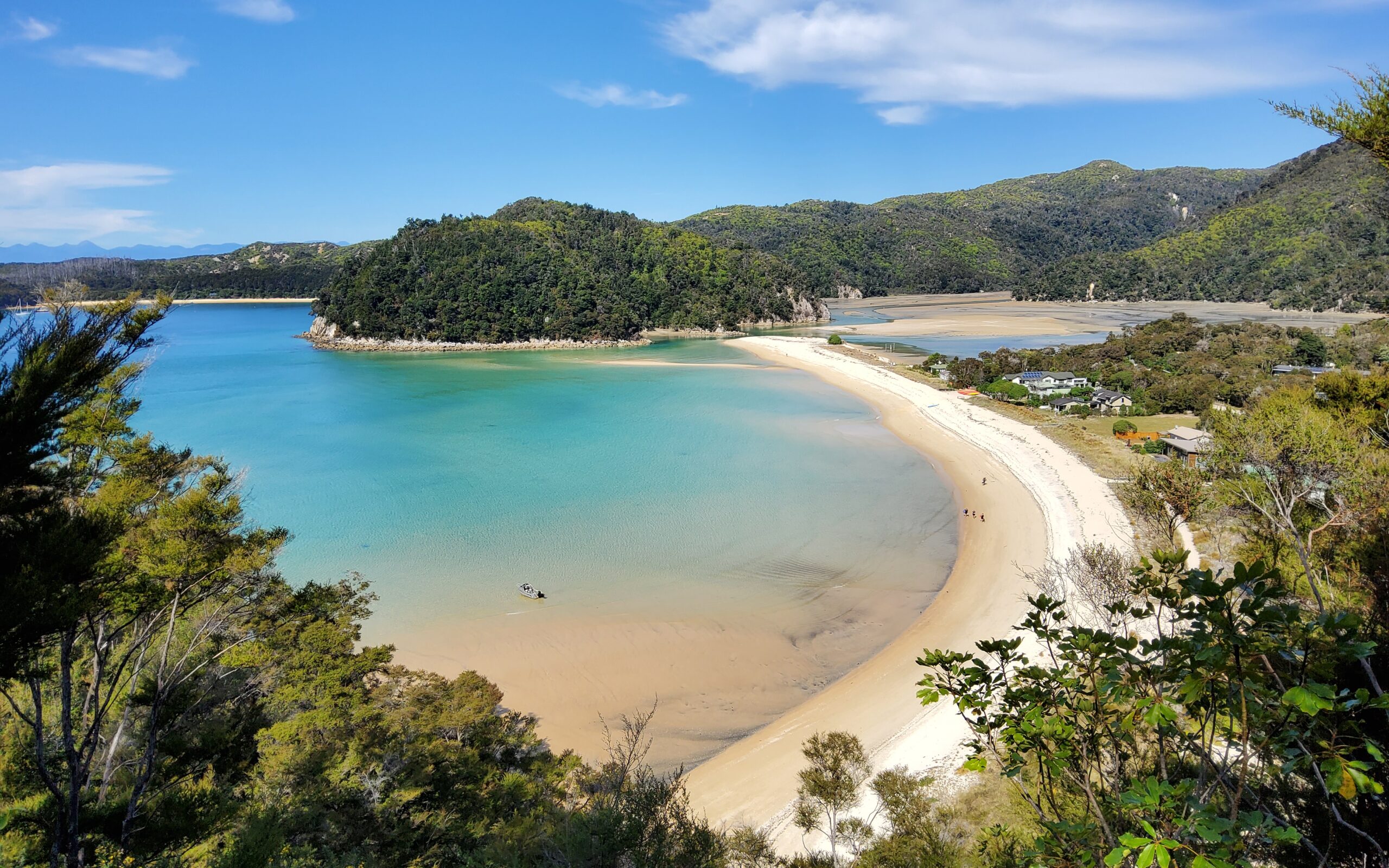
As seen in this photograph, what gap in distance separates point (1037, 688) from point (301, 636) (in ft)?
31.3

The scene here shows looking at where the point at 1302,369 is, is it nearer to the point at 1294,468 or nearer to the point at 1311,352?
the point at 1311,352

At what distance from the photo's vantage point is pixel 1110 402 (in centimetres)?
3194

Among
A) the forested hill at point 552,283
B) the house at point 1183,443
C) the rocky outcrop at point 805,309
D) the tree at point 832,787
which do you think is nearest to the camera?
the tree at point 832,787

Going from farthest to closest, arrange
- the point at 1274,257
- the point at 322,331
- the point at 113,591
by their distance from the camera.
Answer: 1. the point at 1274,257
2. the point at 322,331
3. the point at 113,591

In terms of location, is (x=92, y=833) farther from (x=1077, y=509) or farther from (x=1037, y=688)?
(x=1077, y=509)

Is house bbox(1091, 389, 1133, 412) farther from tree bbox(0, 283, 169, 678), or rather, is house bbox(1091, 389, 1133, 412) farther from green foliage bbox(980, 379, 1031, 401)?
tree bbox(0, 283, 169, 678)

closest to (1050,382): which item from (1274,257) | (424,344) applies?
(424,344)

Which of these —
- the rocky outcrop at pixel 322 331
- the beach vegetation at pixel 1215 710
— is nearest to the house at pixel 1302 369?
the beach vegetation at pixel 1215 710

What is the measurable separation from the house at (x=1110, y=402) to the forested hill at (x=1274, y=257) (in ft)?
200

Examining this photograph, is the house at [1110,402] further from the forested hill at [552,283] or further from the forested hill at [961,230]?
the forested hill at [961,230]

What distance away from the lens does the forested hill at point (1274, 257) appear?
77312mm

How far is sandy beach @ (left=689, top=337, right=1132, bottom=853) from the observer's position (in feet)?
30.9

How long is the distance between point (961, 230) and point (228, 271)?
568 feet

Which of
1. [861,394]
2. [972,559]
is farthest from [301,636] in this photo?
[861,394]
